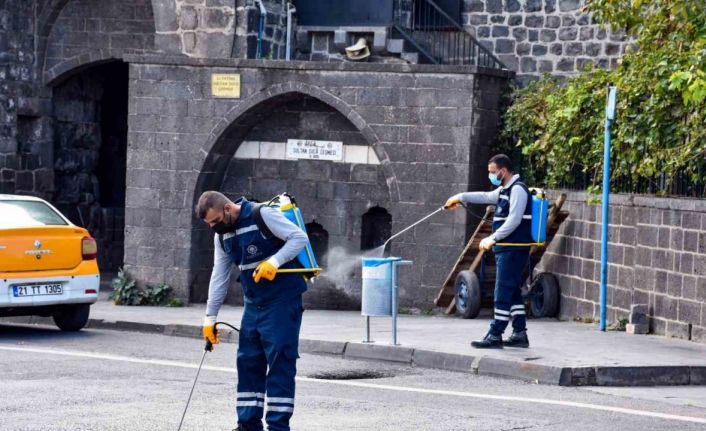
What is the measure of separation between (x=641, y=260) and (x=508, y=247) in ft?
8.77

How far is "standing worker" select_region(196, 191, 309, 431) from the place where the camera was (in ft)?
30.2

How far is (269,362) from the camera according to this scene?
30.4 ft

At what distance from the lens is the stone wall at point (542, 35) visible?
23.0m

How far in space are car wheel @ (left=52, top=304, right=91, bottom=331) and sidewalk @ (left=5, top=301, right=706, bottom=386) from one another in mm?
927

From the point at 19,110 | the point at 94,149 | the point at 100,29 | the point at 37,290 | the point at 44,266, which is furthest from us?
the point at 94,149

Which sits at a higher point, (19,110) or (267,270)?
(19,110)

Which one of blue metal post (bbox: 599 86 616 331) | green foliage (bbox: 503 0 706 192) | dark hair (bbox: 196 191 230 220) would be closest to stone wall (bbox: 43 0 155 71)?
green foliage (bbox: 503 0 706 192)

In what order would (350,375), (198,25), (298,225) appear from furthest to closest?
(198,25) < (350,375) < (298,225)

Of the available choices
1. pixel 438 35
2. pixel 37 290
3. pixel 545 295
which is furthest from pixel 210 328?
pixel 438 35

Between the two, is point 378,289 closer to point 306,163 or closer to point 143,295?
point 306,163

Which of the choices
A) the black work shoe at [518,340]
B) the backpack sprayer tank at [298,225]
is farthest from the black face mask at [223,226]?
the black work shoe at [518,340]

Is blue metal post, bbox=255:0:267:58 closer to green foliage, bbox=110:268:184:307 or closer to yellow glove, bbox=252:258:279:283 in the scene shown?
green foliage, bbox=110:268:184:307

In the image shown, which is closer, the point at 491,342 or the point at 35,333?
the point at 491,342

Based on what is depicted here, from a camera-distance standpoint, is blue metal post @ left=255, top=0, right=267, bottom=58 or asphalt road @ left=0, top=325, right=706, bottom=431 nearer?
asphalt road @ left=0, top=325, right=706, bottom=431
